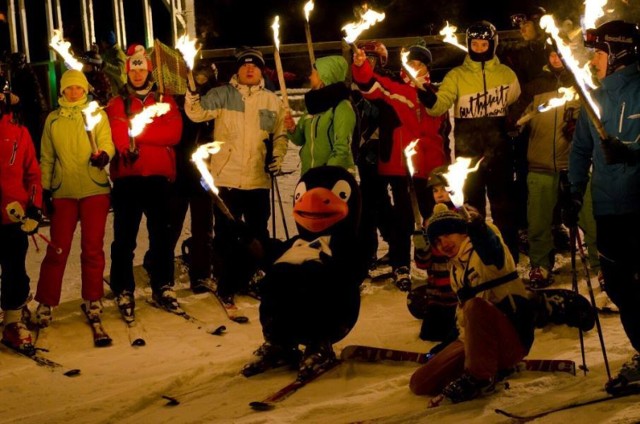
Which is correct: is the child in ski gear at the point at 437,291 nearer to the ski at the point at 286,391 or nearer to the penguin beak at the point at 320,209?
the penguin beak at the point at 320,209

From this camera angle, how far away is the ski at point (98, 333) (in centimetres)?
689

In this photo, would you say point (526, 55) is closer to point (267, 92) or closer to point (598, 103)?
point (267, 92)

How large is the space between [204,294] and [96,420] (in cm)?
295

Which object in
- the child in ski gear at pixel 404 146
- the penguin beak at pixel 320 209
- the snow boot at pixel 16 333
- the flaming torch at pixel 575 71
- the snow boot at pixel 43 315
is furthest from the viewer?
the child in ski gear at pixel 404 146

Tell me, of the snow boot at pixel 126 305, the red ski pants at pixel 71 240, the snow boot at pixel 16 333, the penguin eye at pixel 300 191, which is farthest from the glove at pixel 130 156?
the penguin eye at pixel 300 191

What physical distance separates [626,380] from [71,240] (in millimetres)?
4373

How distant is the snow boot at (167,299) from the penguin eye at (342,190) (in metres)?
2.39

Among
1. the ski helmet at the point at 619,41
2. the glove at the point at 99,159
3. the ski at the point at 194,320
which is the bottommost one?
the ski at the point at 194,320

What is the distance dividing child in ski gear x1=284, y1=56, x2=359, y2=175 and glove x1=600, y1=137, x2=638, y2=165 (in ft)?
10.5

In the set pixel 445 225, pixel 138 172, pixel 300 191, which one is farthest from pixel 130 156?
pixel 445 225

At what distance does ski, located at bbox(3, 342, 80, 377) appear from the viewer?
245 inches

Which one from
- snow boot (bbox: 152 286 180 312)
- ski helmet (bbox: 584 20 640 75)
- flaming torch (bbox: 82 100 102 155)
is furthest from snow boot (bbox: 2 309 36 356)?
ski helmet (bbox: 584 20 640 75)

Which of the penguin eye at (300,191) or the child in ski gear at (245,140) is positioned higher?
the child in ski gear at (245,140)

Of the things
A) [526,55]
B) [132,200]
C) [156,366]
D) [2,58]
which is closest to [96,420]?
[156,366]
